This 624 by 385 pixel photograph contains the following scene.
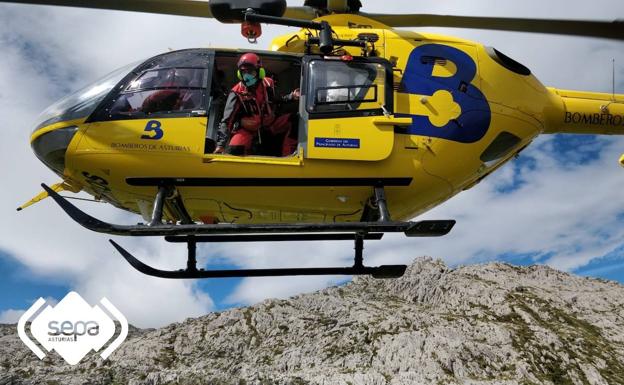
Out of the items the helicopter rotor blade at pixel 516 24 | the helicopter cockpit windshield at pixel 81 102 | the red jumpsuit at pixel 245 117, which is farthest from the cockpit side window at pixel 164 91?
the helicopter rotor blade at pixel 516 24

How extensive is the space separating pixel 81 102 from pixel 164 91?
4.47 feet

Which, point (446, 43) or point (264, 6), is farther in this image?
point (446, 43)

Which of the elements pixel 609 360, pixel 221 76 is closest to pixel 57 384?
pixel 609 360

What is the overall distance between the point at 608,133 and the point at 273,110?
7.06 meters

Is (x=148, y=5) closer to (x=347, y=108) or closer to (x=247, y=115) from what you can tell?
(x=247, y=115)

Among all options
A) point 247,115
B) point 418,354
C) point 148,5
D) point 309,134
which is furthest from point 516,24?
point 418,354

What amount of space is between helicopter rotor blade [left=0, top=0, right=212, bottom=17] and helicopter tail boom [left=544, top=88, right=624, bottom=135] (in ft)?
22.6

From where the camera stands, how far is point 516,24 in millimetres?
10164

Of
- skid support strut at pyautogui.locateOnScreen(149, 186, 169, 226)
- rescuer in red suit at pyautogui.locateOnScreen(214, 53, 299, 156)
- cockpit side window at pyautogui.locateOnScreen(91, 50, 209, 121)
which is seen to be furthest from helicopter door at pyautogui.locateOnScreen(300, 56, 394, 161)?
skid support strut at pyautogui.locateOnScreen(149, 186, 169, 226)

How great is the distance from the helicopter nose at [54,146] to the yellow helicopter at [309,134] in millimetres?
26

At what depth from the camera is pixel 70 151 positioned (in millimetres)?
9695

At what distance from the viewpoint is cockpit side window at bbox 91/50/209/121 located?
9.70 meters

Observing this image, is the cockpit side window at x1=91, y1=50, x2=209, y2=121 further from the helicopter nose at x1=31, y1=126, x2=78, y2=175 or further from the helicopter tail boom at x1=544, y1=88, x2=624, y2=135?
the helicopter tail boom at x1=544, y1=88, x2=624, y2=135

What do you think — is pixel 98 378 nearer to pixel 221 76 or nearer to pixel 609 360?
pixel 609 360
